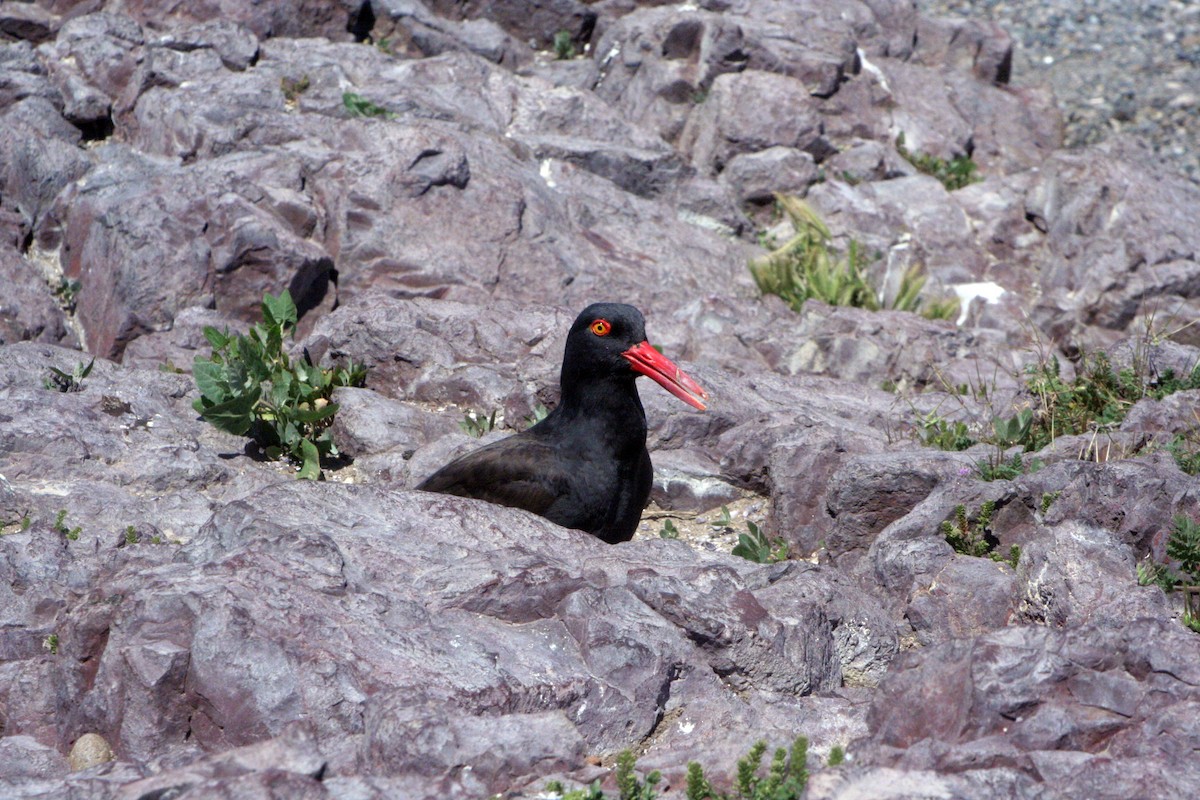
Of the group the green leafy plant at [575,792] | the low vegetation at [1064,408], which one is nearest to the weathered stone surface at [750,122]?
the low vegetation at [1064,408]

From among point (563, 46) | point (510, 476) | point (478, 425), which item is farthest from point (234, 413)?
point (563, 46)

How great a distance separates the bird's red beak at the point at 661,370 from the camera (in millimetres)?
7742

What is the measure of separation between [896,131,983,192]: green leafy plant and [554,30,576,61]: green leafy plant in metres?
4.68

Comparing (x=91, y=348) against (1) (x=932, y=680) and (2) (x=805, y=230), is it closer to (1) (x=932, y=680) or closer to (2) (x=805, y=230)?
(2) (x=805, y=230)

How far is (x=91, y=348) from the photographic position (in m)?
11.2

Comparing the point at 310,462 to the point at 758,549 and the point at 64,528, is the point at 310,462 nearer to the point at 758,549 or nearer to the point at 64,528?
the point at 64,528

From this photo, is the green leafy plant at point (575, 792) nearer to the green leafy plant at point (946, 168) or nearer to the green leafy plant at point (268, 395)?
the green leafy plant at point (268, 395)

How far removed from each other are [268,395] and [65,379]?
1.49 m

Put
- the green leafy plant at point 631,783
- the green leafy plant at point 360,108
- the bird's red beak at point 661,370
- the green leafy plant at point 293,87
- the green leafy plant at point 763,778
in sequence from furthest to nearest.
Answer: the green leafy plant at point 293,87, the green leafy plant at point 360,108, the bird's red beak at point 661,370, the green leafy plant at point 631,783, the green leafy plant at point 763,778

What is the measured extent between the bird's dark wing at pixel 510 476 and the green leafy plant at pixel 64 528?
2.04 meters

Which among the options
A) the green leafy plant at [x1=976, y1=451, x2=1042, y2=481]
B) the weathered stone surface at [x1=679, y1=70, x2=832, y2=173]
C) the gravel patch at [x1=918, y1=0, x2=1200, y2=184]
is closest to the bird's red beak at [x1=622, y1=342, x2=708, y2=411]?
the green leafy plant at [x1=976, y1=451, x2=1042, y2=481]

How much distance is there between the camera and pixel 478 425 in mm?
9664

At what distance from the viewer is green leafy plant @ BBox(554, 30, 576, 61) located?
17828mm

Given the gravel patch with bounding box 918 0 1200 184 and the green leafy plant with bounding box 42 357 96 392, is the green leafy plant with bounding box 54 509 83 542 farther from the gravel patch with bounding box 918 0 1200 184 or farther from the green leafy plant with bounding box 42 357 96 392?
the gravel patch with bounding box 918 0 1200 184
